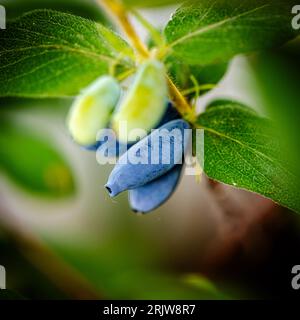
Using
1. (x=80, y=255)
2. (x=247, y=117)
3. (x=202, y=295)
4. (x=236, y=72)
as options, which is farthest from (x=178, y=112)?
(x=80, y=255)

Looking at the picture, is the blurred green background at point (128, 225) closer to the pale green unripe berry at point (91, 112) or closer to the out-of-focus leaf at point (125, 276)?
the out-of-focus leaf at point (125, 276)

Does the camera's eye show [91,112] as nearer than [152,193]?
Yes

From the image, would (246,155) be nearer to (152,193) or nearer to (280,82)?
(152,193)

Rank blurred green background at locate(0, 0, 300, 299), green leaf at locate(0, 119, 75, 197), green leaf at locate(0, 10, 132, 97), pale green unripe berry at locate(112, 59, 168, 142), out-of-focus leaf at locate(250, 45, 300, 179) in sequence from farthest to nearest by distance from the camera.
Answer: green leaf at locate(0, 119, 75, 197) → blurred green background at locate(0, 0, 300, 299) → out-of-focus leaf at locate(250, 45, 300, 179) → green leaf at locate(0, 10, 132, 97) → pale green unripe berry at locate(112, 59, 168, 142)

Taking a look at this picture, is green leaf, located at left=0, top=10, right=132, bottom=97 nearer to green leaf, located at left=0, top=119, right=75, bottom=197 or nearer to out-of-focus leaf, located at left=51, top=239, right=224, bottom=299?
out-of-focus leaf, located at left=51, top=239, right=224, bottom=299

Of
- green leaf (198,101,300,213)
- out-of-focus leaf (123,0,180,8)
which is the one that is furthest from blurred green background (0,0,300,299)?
out-of-focus leaf (123,0,180,8)

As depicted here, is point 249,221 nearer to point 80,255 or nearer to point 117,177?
point 80,255

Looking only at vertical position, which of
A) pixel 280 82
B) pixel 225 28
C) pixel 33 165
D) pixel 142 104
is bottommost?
pixel 142 104

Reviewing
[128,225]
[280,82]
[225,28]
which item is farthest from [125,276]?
[225,28]
